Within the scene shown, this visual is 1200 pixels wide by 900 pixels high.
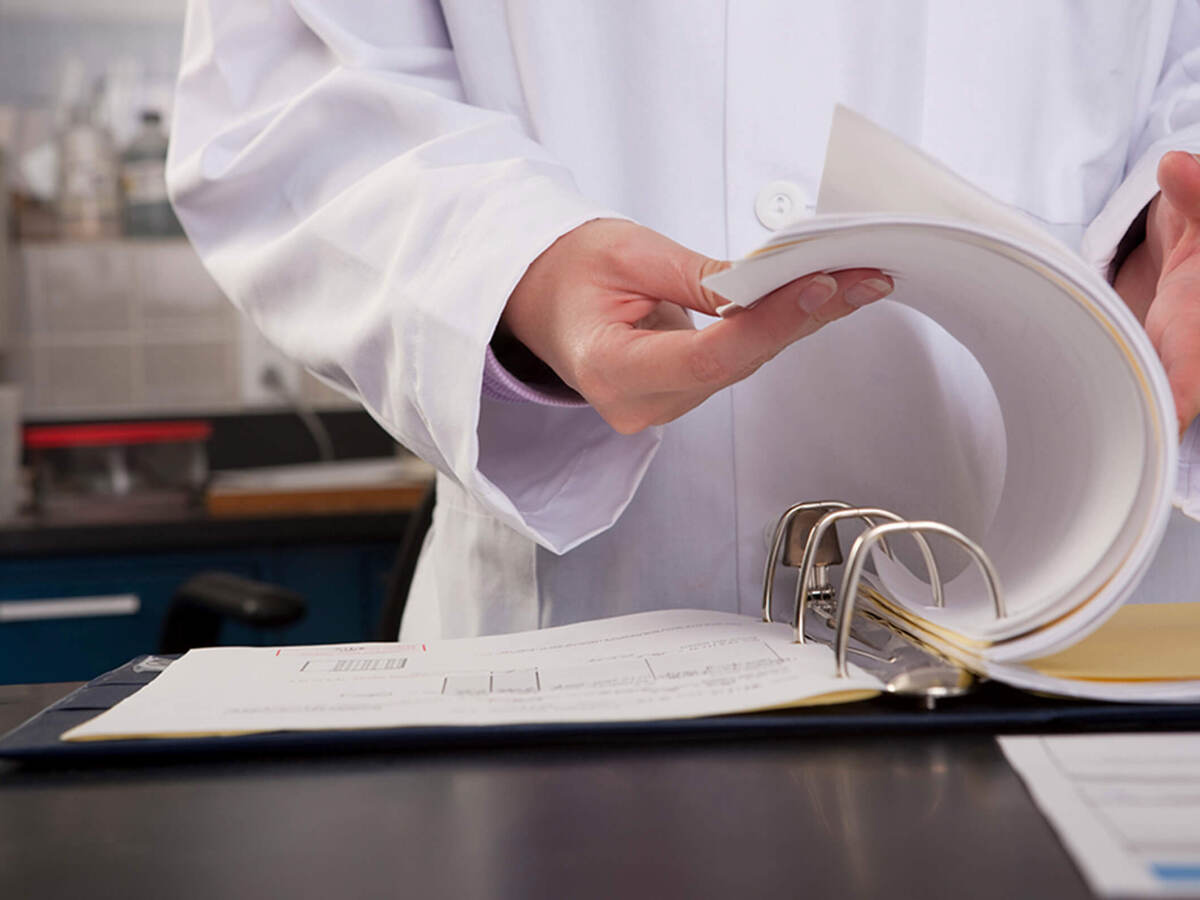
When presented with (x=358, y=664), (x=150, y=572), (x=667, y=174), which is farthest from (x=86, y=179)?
(x=358, y=664)

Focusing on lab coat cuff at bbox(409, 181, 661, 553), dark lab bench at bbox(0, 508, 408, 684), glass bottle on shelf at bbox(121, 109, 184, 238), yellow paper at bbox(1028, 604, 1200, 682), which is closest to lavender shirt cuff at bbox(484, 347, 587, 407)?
lab coat cuff at bbox(409, 181, 661, 553)

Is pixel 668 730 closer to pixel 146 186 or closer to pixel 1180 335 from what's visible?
pixel 1180 335

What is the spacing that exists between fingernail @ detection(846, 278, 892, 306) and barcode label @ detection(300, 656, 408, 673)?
22cm

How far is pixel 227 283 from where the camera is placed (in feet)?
2.31

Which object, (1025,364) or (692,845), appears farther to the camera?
(1025,364)

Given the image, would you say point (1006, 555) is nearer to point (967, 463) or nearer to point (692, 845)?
point (967, 463)

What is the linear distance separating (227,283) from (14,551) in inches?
44.0

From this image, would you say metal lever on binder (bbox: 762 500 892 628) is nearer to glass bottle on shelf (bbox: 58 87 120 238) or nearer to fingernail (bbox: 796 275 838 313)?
fingernail (bbox: 796 275 838 313)

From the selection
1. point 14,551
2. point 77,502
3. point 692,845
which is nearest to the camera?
point 692,845

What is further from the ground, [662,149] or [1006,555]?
[662,149]

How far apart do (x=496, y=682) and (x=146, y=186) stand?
223 cm

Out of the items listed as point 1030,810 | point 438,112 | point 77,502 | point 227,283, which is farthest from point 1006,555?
point 77,502

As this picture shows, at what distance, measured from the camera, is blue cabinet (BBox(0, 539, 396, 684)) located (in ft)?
5.43

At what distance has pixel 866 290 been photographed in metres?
0.44
